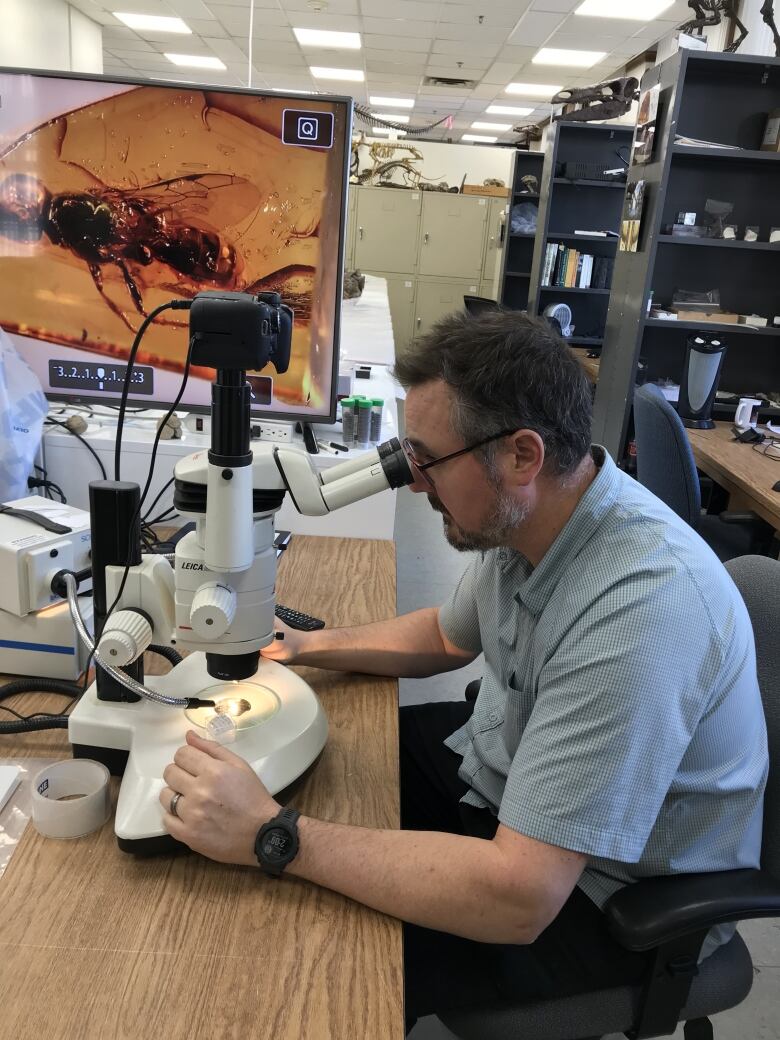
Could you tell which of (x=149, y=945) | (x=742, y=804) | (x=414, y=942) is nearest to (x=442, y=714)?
(x=414, y=942)

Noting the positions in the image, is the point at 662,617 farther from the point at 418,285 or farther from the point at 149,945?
the point at 418,285

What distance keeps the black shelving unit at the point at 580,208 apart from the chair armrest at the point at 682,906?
204 inches

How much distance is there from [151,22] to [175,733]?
8677 millimetres

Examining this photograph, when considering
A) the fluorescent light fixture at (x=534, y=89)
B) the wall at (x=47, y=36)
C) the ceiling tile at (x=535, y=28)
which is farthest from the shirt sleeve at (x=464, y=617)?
the fluorescent light fixture at (x=534, y=89)

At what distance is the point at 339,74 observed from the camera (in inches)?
364

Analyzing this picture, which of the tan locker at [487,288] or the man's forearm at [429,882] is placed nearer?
the man's forearm at [429,882]

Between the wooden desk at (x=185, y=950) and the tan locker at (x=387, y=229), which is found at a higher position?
the tan locker at (x=387, y=229)

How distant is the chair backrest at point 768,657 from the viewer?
94 cm

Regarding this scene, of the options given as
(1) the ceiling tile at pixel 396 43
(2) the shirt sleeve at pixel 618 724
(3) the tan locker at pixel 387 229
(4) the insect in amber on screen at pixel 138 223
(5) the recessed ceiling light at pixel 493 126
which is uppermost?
(5) the recessed ceiling light at pixel 493 126

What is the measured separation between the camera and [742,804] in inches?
35.7

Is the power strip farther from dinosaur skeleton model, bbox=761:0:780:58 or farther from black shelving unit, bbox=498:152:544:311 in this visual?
black shelving unit, bbox=498:152:544:311

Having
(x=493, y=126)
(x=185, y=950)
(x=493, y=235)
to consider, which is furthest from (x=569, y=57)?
(x=185, y=950)

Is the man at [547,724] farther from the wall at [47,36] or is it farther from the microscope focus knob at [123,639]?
the wall at [47,36]

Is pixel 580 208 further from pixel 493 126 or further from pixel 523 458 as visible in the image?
pixel 493 126
